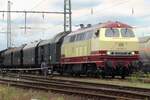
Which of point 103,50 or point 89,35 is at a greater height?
point 89,35

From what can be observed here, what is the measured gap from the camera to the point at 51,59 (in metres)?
38.2

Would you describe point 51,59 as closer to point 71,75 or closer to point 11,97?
point 71,75

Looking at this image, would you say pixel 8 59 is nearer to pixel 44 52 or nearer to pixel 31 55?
pixel 31 55

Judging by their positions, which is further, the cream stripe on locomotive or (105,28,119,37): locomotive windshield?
(105,28,119,37): locomotive windshield

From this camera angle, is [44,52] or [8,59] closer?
[44,52]

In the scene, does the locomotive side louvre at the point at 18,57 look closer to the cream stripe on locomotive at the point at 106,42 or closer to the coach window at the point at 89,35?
the cream stripe on locomotive at the point at 106,42

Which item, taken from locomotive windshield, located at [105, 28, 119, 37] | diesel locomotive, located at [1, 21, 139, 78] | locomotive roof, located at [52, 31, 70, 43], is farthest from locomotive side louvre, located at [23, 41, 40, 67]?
locomotive windshield, located at [105, 28, 119, 37]

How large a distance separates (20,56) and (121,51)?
26380mm

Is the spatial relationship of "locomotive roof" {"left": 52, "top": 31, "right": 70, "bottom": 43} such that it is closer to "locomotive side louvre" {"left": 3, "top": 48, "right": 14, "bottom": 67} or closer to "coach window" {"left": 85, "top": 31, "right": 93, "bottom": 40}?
"coach window" {"left": 85, "top": 31, "right": 93, "bottom": 40}

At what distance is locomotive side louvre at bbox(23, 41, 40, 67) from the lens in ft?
146

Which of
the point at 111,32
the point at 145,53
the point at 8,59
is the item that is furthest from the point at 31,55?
the point at 111,32

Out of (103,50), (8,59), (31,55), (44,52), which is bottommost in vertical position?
(8,59)

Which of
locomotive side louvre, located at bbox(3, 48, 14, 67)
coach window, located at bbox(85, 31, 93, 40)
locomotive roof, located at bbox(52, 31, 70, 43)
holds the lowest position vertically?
locomotive side louvre, located at bbox(3, 48, 14, 67)

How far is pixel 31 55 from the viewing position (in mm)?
46312
